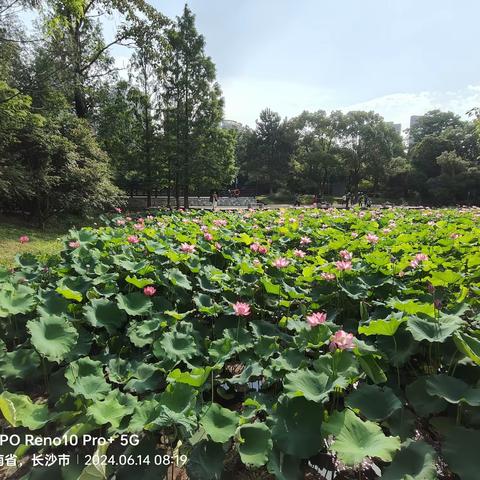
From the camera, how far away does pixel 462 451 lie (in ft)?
4.71

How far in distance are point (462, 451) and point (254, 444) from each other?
83 cm

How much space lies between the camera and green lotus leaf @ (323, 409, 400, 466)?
4.56 ft

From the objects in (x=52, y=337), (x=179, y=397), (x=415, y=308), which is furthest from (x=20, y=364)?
(x=415, y=308)

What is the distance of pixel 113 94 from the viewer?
17.8 metres

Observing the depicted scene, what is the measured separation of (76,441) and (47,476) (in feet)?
0.55

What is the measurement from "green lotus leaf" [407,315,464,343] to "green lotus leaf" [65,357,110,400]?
1663mm

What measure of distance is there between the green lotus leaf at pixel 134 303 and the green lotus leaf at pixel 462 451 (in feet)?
6.50

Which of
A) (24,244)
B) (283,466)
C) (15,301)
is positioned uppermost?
(15,301)

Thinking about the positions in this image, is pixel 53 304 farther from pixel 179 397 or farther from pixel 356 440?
pixel 356 440

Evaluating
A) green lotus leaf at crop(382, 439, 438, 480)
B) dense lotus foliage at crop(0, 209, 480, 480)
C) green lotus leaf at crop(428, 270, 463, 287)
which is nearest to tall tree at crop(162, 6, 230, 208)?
dense lotus foliage at crop(0, 209, 480, 480)

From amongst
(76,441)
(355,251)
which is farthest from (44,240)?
(76,441)

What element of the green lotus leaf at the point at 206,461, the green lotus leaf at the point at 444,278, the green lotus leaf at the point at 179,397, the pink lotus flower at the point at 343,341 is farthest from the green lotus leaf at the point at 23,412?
the green lotus leaf at the point at 444,278

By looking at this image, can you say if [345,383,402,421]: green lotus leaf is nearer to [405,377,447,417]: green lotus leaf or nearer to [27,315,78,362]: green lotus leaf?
[405,377,447,417]: green lotus leaf

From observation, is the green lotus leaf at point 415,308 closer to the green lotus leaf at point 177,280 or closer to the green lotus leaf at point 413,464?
the green lotus leaf at point 413,464
